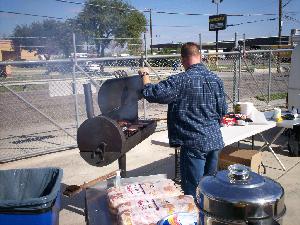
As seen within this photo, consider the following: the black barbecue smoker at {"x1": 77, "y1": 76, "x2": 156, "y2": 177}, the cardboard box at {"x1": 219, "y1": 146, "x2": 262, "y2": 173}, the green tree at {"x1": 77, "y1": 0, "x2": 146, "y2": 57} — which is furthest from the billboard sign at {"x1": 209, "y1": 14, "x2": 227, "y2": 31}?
the black barbecue smoker at {"x1": 77, "y1": 76, "x2": 156, "y2": 177}

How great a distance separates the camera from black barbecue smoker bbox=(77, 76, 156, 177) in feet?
10.8

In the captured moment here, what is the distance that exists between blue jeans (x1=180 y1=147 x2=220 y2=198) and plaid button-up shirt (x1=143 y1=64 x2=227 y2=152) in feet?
0.32

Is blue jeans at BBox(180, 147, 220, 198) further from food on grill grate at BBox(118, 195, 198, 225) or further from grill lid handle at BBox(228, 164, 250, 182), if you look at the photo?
grill lid handle at BBox(228, 164, 250, 182)

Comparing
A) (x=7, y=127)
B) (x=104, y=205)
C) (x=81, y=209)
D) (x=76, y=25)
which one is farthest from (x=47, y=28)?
(x=104, y=205)

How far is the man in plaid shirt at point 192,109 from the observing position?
3.29m

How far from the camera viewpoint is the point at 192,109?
11.1 ft

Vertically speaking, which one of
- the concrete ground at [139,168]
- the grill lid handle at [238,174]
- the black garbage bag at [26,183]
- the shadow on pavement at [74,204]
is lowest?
the shadow on pavement at [74,204]

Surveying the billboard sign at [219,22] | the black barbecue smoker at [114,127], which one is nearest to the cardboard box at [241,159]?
the black barbecue smoker at [114,127]

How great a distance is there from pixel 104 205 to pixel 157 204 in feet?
1.63

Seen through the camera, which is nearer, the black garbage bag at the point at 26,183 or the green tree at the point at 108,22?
the black garbage bag at the point at 26,183

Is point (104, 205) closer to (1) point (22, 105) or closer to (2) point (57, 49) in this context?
(1) point (22, 105)

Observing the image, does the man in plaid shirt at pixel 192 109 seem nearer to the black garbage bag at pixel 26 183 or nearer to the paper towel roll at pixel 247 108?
the black garbage bag at pixel 26 183

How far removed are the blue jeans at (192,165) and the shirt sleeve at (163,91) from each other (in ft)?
2.15

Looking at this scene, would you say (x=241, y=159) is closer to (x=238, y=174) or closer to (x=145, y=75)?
(x=145, y=75)
